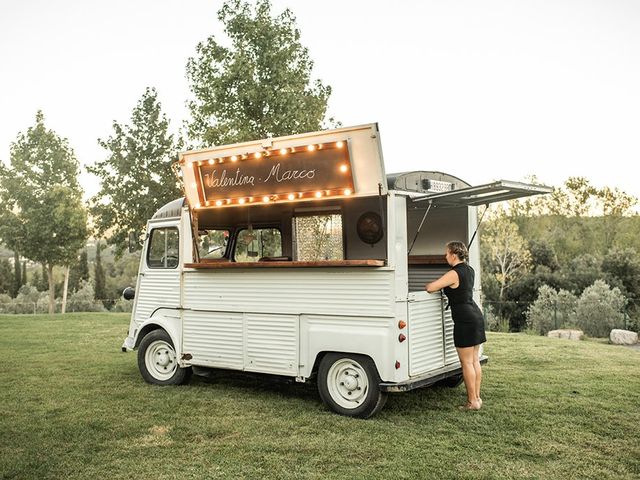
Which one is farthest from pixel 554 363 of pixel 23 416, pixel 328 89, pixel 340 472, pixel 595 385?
pixel 328 89

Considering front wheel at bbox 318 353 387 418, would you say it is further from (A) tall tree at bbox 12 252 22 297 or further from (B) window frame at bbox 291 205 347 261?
(A) tall tree at bbox 12 252 22 297

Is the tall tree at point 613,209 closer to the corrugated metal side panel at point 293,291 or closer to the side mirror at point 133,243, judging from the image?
Result: the corrugated metal side panel at point 293,291

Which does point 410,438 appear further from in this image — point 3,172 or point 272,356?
point 3,172

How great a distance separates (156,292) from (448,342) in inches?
157

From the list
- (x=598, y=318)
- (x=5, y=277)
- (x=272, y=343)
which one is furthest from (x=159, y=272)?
(x=5, y=277)

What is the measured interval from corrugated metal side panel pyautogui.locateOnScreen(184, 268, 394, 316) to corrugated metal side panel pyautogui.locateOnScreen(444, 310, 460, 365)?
1.20 m

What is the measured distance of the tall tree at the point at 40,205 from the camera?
28938 millimetres

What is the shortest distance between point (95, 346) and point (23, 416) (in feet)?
19.7

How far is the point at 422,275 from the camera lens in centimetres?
862

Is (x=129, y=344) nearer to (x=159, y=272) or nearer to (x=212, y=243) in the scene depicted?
(x=159, y=272)

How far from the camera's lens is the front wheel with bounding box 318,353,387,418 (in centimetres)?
661

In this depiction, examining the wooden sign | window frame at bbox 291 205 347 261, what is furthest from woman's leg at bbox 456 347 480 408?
window frame at bbox 291 205 347 261

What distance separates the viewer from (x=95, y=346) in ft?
41.8

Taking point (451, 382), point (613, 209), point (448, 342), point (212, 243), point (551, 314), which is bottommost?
point (451, 382)
